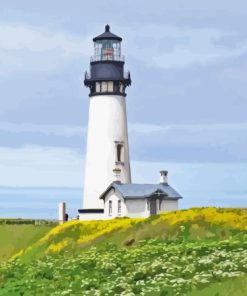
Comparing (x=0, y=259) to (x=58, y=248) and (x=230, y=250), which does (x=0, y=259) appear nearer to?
(x=58, y=248)

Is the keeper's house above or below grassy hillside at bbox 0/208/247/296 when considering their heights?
above

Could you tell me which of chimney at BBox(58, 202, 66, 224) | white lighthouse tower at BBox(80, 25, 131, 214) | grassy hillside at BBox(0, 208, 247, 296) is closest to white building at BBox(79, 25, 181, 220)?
white lighthouse tower at BBox(80, 25, 131, 214)

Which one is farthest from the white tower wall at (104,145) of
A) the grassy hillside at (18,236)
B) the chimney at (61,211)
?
the grassy hillside at (18,236)

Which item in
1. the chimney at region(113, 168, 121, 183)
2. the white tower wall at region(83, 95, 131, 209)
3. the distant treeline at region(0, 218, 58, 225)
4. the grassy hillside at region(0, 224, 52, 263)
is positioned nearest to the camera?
the grassy hillside at region(0, 224, 52, 263)

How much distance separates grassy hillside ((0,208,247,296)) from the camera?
63.8ft

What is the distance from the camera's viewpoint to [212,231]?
124 feet

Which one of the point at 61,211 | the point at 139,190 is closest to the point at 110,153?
the point at 139,190

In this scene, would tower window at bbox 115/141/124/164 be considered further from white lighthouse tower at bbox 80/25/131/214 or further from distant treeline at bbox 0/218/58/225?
distant treeline at bbox 0/218/58/225

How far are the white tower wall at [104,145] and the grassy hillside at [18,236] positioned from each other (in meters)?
6.05

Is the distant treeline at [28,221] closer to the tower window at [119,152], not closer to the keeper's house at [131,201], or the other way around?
the keeper's house at [131,201]

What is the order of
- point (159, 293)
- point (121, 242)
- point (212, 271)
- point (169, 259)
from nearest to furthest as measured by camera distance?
point (159, 293)
point (212, 271)
point (169, 259)
point (121, 242)

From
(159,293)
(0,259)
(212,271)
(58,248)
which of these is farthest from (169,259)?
(0,259)

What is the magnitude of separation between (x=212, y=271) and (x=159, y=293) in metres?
2.49

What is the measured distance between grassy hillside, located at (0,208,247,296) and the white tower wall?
2488 centimetres
